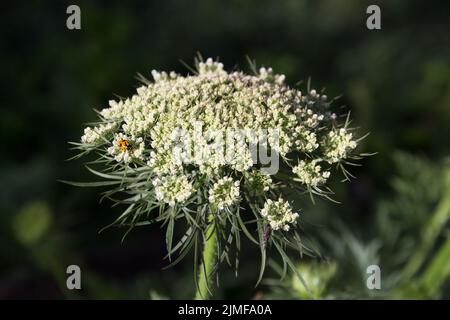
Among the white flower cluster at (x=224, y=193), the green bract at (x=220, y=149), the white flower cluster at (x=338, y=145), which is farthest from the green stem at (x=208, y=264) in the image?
the white flower cluster at (x=338, y=145)

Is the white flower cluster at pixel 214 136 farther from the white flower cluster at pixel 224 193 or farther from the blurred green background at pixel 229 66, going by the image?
the blurred green background at pixel 229 66

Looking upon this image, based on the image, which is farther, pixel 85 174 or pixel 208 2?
pixel 208 2

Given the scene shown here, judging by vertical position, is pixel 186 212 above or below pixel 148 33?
below

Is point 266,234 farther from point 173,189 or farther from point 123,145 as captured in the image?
point 123,145

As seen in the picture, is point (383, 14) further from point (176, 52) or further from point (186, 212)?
point (186, 212)

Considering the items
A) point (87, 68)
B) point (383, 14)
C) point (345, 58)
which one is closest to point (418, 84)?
point (345, 58)

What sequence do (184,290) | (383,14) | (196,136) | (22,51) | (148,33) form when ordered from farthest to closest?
(383,14) < (148,33) < (22,51) < (184,290) < (196,136)

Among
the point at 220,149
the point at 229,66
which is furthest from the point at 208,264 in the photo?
the point at 229,66
